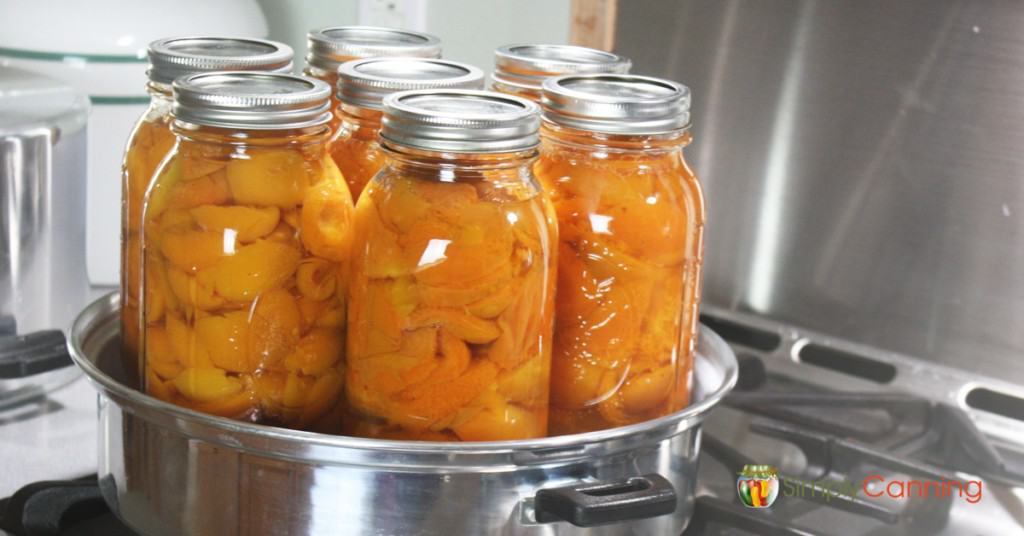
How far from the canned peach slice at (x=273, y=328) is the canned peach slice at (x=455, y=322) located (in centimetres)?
7

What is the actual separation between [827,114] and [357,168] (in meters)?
0.55

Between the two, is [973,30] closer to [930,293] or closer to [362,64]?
[930,293]

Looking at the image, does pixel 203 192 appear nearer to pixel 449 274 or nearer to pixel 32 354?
pixel 449 274

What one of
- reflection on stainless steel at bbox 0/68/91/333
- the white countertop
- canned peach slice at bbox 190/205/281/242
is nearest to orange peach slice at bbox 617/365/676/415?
canned peach slice at bbox 190/205/281/242

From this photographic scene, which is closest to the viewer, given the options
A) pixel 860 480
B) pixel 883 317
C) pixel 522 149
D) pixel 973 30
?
pixel 522 149

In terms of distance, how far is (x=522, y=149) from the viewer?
571mm

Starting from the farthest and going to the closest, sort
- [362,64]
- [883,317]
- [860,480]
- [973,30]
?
[883,317]
[973,30]
[860,480]
[362,64]

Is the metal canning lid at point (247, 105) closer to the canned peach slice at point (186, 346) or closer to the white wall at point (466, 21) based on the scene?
the canned peach slice at point (186, 346)

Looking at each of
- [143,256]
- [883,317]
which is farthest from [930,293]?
[143,256]

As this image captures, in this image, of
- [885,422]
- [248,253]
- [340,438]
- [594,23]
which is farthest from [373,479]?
[594,23]

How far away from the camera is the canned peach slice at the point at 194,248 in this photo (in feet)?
1.92

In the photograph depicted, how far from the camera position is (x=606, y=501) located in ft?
1.87

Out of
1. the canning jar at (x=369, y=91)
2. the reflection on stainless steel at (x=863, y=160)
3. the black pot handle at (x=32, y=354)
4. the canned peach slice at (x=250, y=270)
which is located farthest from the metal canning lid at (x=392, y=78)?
the reflection on stainless steel at (x=863, y=160)

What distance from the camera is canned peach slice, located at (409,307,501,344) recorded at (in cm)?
57
